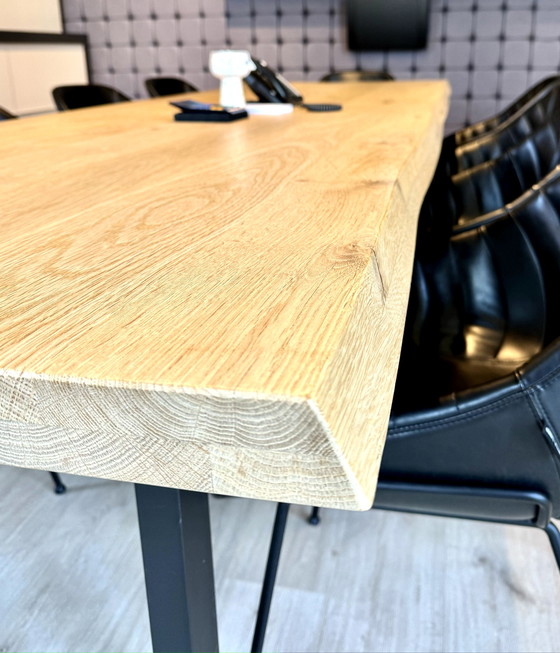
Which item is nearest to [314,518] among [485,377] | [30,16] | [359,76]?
[485,377]

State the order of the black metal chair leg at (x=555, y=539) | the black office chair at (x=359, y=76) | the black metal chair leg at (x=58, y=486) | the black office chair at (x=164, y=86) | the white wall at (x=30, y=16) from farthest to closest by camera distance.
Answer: the white wall at (x=30, y=16)
the black office chair at (x=359, y=76)
the black office chair at (x=164, y=86)
the black metal chair leg at (x=58, y=486)
the black metal chair leg at (x=555, y=539)

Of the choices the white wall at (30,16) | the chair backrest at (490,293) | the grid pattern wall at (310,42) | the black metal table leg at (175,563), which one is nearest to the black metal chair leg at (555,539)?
the chair backrest at (490,293)

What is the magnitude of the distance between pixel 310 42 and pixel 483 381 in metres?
2.91

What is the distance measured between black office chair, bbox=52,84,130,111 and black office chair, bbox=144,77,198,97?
0.64 feet

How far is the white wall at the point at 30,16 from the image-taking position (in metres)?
3.16

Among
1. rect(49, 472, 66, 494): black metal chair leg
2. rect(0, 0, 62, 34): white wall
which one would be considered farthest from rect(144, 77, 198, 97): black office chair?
rect(49, 472, 66, 494): black metal chair leg

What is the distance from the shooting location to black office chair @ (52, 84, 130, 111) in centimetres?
225

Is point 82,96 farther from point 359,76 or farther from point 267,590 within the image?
point 267,590

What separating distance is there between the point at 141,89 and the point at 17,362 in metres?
3.69

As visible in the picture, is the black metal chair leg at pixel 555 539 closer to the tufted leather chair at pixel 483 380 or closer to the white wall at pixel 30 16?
the tufted leather chair at pixel 483 380

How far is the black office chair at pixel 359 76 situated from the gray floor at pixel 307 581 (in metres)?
2.38

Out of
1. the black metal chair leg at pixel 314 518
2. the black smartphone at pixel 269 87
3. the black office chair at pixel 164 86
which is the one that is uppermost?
the black smartphone at pixel 269 87

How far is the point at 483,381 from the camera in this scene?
0.83 metres

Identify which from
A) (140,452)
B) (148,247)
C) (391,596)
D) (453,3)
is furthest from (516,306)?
(453,3)
